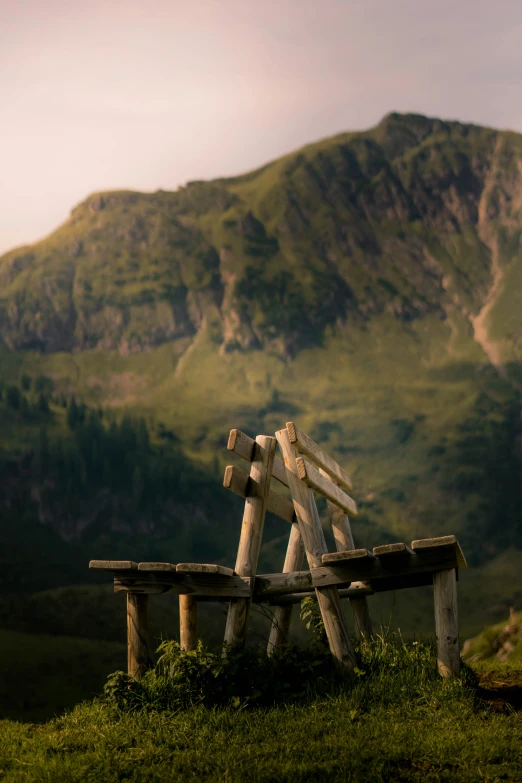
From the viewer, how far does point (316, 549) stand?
1205cm

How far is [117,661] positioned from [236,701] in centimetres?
12649

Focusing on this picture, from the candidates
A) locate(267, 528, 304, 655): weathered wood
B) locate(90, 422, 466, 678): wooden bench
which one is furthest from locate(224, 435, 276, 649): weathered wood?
locate(267, 528, 304, 655): weathered wood

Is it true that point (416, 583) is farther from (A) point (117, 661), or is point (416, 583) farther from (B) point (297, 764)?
(A) point (117, 661)

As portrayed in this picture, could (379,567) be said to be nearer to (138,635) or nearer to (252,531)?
(252,531)

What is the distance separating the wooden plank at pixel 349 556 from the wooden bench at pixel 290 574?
1 cm

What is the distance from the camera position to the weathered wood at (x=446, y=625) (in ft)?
36.4

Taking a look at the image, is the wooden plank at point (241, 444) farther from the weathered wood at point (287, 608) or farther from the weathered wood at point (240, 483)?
the weathered wood at point (287, 608)

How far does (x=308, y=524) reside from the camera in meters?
12.2

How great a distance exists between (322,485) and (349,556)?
197 cm

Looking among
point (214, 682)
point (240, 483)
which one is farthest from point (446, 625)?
point (240, 483)

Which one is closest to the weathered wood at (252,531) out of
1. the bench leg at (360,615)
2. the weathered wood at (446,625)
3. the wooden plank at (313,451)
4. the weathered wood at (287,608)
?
the wooden plank at (313,451)

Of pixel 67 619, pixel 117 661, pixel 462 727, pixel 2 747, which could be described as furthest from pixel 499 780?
pixel 67 619

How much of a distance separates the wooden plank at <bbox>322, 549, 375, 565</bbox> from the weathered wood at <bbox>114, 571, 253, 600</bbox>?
1.17 metres

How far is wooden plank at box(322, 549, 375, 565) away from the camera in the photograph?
10.9m
